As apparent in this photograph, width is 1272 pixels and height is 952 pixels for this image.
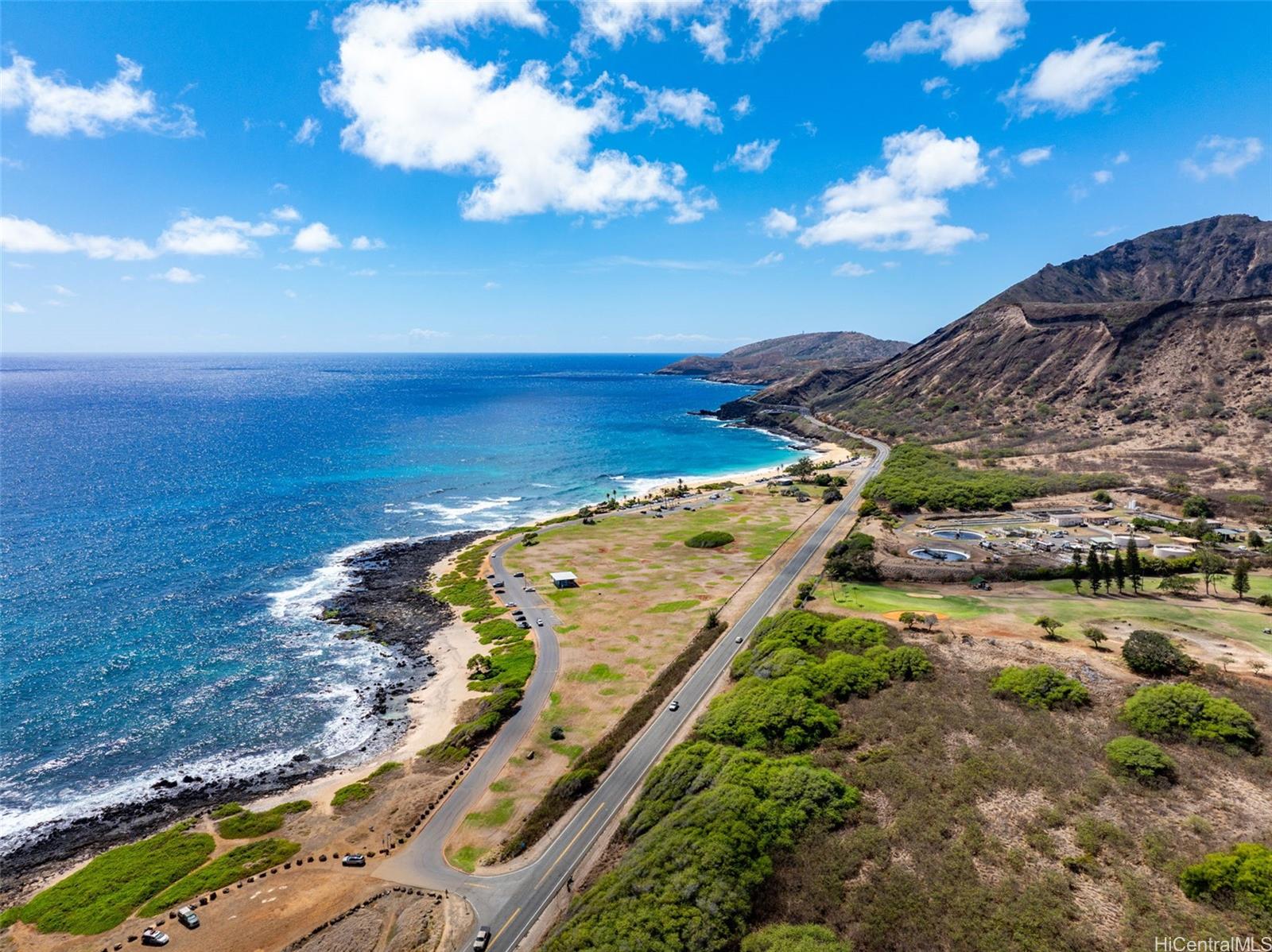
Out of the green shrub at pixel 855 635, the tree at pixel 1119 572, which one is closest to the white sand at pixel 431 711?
the green shrub at pixel 855 635

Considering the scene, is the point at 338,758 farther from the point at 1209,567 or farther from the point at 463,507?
A: the point at 1209,567

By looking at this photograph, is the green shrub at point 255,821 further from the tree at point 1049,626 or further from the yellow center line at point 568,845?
the tree at point 1049,626

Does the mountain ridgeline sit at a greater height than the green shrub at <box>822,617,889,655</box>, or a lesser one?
greater

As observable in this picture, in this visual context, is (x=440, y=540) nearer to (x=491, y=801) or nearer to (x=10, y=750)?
(x=10, y=750)

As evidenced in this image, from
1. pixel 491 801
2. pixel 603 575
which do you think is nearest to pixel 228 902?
pixel 491 801

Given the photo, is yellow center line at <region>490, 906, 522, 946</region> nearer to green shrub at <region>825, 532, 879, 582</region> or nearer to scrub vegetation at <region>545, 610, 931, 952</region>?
scrub vegetation at <region>545, 610, 931, 952</region>

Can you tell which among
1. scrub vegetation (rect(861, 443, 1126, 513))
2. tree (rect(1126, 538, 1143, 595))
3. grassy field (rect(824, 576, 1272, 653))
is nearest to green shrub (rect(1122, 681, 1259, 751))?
grassy field (rect(824, 576, 1272, 653))
